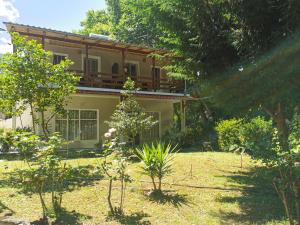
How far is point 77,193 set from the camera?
7.77 meters

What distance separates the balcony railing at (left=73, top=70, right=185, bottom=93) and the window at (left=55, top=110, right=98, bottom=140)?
165cm

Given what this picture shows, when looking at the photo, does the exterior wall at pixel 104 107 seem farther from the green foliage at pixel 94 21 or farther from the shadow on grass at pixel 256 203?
the green foliage at pixel 94 21

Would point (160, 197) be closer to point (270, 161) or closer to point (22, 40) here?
point (270, 161)

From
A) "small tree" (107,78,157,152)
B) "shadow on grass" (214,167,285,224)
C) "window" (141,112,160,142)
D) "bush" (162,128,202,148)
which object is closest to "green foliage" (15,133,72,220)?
"shadow on grass" (214,167,285,224)

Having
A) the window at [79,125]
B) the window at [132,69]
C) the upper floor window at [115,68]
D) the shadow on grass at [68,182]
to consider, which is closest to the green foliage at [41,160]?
the shadow on grass at [68,182]

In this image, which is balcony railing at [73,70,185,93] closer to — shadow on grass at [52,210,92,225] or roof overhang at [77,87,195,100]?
roof overhang at [77,87,195,100]

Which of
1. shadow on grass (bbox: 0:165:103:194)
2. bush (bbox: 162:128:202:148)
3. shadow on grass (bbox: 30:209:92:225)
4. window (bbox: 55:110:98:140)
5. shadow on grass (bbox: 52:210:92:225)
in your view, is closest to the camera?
shadow on grass (bbox: 30:209:92:225)

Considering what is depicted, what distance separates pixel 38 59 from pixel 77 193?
Answer: 4.19 meters

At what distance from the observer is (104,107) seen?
20.1m

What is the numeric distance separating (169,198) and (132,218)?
143 cm

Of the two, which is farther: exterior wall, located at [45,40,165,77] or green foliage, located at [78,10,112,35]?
green foliage, located at [78,10,112,35]

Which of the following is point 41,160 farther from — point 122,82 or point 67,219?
point 122,82

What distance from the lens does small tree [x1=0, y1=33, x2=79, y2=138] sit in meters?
9.70

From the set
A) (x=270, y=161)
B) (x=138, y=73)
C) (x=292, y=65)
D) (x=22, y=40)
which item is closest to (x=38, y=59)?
(x=22, y=40)
